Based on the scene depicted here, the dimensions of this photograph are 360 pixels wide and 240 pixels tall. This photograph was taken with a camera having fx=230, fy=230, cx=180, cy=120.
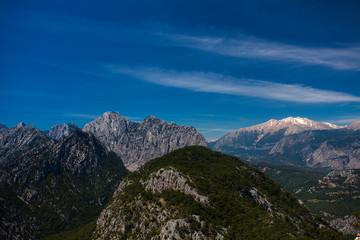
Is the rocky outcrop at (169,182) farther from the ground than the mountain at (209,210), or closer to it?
farther from the ground

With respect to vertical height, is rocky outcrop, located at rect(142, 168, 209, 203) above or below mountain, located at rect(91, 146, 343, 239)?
above

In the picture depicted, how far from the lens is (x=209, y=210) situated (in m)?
132

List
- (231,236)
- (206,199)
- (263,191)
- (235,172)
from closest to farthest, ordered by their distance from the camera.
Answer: (231,236) < (206,199) < (263,191) < (235,172)

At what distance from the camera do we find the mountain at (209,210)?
11394 cm

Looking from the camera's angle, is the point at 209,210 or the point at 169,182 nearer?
the point at 209,210

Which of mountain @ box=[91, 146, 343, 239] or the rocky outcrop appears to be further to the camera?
the rocky outcrop

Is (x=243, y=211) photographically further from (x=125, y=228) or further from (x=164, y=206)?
(x=125, y=228)

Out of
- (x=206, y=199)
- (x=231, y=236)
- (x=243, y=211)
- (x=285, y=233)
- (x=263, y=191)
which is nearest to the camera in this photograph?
(x=285, y=233)

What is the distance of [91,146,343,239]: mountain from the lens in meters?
114

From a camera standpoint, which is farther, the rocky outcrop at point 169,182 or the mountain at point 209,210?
the rocky outcrop at point 169,182

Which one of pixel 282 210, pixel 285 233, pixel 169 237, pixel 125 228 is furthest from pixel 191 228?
pixel 282 210

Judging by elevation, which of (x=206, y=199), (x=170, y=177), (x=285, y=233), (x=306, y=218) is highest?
(x=170, y=177)

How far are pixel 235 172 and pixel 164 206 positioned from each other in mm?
65718

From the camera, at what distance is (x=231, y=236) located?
10969 centimetres
